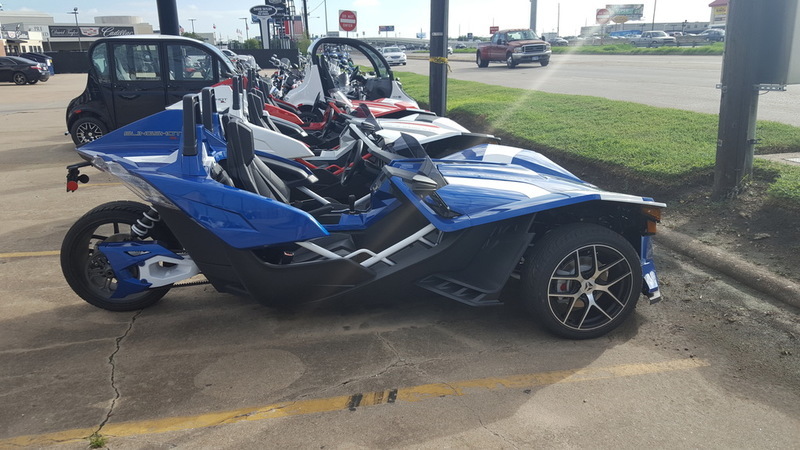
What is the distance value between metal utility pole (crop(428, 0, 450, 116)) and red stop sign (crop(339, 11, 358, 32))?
2473 cm

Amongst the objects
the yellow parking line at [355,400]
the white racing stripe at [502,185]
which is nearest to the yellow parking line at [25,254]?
the yellow parking line at [355,400]

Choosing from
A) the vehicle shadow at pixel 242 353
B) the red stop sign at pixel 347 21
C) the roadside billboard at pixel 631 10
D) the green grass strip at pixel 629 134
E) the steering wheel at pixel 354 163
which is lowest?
the vehicle shadow at pixel 242 353

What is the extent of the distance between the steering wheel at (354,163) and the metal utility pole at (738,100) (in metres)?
3.47

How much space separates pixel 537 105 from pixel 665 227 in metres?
7.35

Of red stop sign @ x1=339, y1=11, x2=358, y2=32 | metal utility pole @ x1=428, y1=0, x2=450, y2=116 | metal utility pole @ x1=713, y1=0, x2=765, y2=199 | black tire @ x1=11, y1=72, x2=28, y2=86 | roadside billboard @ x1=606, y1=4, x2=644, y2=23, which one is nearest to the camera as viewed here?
metal utility pole @ x1=713, y1=0, x2=765, y2=199

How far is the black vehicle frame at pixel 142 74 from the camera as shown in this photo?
10070 millimetres

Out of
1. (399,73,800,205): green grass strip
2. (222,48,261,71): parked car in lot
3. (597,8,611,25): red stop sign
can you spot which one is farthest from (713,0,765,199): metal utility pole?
(597,8,611,25): red stop sign

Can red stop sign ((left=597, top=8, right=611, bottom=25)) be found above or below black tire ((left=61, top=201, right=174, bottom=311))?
above

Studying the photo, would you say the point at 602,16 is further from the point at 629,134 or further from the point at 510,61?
the point at 629,134

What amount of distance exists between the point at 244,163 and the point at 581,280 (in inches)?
86.3

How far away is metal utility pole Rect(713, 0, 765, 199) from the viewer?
554 cm

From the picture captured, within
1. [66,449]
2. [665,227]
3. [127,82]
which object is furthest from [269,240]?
[127,82]

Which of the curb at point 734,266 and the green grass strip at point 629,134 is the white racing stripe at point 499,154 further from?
the green grass strip at point 629,134

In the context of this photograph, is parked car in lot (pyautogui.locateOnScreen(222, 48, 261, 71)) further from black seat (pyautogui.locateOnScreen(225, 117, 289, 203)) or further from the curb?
the curb
